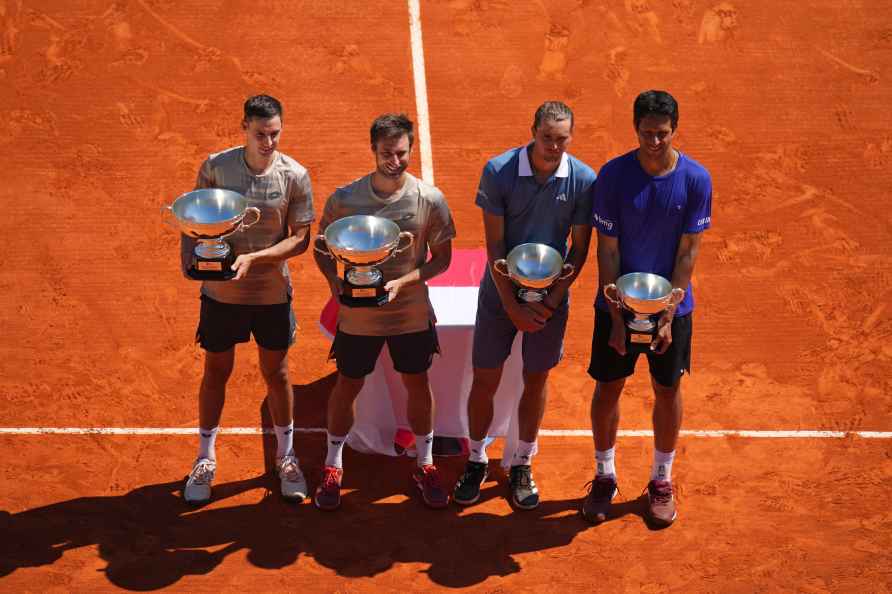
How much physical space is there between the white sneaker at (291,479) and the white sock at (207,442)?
1.31ft

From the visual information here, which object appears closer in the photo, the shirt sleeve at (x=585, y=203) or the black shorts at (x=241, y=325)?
the shirt sleeve at (x=585, y=203)

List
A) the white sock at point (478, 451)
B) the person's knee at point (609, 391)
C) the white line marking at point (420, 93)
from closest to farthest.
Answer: the person's knee at point (609, 391) < the white sock at point (478, 451) < the white line marking at point (420, 93)

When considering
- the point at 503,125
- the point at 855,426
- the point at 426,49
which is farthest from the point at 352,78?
the point at 855,426

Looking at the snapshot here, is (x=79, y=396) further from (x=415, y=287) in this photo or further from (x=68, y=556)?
(x=415, y=287)

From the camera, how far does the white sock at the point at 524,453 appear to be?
7.12 metres

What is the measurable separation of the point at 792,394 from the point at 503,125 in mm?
3836

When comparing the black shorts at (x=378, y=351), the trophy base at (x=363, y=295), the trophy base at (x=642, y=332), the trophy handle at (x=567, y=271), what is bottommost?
the black shorts at (x=378, y=351)

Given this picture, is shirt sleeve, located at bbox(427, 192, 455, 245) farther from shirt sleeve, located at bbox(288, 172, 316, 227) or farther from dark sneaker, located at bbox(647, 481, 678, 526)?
dark sneaker, located at bbox(647, 481, 678, 526)

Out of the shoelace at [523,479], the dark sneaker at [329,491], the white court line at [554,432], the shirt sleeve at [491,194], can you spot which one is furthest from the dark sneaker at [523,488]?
the shirt sleeve at [491,194]

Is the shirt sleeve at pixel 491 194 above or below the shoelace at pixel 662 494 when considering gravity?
above

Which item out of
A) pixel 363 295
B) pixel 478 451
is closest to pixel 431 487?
pixel 478 451

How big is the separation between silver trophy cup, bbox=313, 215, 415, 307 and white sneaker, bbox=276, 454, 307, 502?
1.32 m

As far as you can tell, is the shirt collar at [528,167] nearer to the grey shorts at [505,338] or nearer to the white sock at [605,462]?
the grey shorts at [505,338]

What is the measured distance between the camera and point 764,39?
38.0 ft
